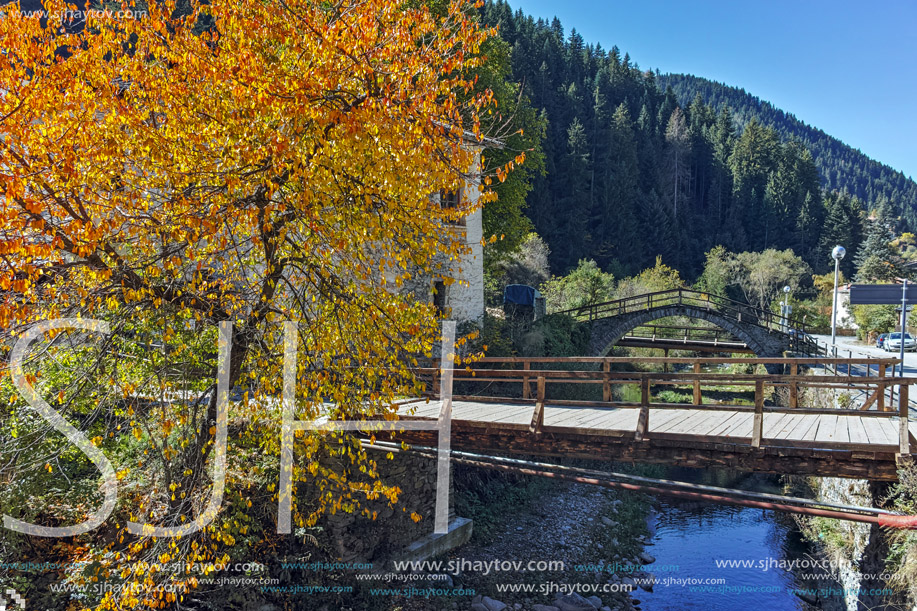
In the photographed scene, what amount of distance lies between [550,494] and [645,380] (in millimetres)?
10485

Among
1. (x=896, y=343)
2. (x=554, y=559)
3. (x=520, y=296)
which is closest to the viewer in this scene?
(x=554, y=559)

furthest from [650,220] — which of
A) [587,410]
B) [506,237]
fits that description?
[587,410]

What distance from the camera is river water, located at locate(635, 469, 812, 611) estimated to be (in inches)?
473

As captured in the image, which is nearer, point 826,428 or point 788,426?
point 826,428

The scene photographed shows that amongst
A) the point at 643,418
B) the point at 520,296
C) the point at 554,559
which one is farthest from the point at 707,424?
the point at 520,296

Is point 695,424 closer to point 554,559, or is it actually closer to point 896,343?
point 554,559

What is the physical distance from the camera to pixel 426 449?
793 centimetres

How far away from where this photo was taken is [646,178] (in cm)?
7606

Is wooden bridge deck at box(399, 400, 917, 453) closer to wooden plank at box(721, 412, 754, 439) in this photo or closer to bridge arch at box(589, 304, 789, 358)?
wooden plank at box(721, 412, 754, 439)

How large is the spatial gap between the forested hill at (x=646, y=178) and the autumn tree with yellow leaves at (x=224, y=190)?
161 ft

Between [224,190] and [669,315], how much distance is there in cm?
2428

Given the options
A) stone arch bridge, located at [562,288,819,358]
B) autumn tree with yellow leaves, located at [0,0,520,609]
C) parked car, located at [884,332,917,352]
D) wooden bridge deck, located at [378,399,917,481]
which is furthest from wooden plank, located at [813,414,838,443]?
parked car, located at [884,332,917,352]

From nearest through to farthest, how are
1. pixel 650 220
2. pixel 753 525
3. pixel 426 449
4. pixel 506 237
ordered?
1. pixel 426 449
2. pixel 753 525
3. pixel 506 237
4. pixel 650 220

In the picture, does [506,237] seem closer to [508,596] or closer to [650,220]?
[508,596]
